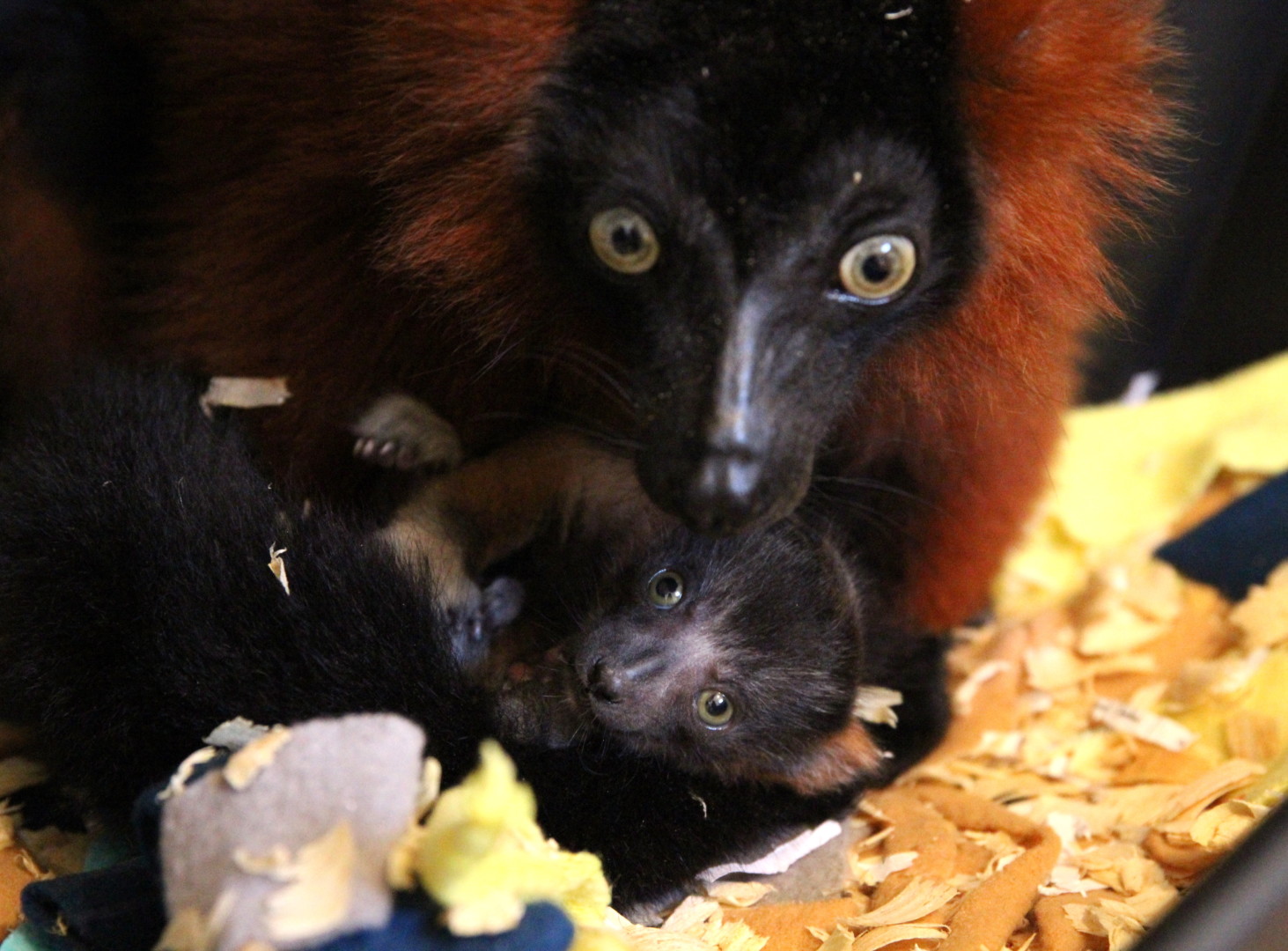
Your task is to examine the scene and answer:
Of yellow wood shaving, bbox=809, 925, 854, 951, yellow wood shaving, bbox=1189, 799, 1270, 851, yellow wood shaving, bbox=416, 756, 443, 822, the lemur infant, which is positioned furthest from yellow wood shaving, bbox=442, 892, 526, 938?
yellow wood shaving, bbox=1189, 799, 1270, 851

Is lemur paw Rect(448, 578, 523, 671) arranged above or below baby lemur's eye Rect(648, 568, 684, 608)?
below

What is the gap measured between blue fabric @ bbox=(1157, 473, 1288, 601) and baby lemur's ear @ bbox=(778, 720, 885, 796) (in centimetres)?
102

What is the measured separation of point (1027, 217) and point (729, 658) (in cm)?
75

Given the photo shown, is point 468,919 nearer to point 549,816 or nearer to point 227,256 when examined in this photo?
point 549,816

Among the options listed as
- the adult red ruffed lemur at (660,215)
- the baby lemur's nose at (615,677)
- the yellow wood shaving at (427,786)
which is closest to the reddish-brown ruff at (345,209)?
the adult red ruffed lemur at (660,215)

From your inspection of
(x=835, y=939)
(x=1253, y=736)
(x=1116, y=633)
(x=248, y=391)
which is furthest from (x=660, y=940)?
(x=1116, y=633)

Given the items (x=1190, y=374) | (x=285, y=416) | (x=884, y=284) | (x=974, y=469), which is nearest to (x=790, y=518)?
(x=974, y=469)

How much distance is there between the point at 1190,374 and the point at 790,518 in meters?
1.67

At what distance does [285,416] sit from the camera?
6.98 ft

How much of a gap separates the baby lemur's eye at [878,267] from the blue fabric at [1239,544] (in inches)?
54.5

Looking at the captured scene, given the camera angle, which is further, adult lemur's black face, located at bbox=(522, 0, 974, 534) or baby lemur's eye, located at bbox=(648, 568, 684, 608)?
baby lemur's eye, located at bbox=(648, 568, 684, 608)

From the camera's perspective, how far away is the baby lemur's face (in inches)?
77.1

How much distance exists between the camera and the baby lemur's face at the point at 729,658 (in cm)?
196

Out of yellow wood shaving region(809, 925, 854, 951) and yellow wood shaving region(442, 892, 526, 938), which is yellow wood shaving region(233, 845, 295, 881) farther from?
yellow wood shaving region(809, 925, 854, 951)
